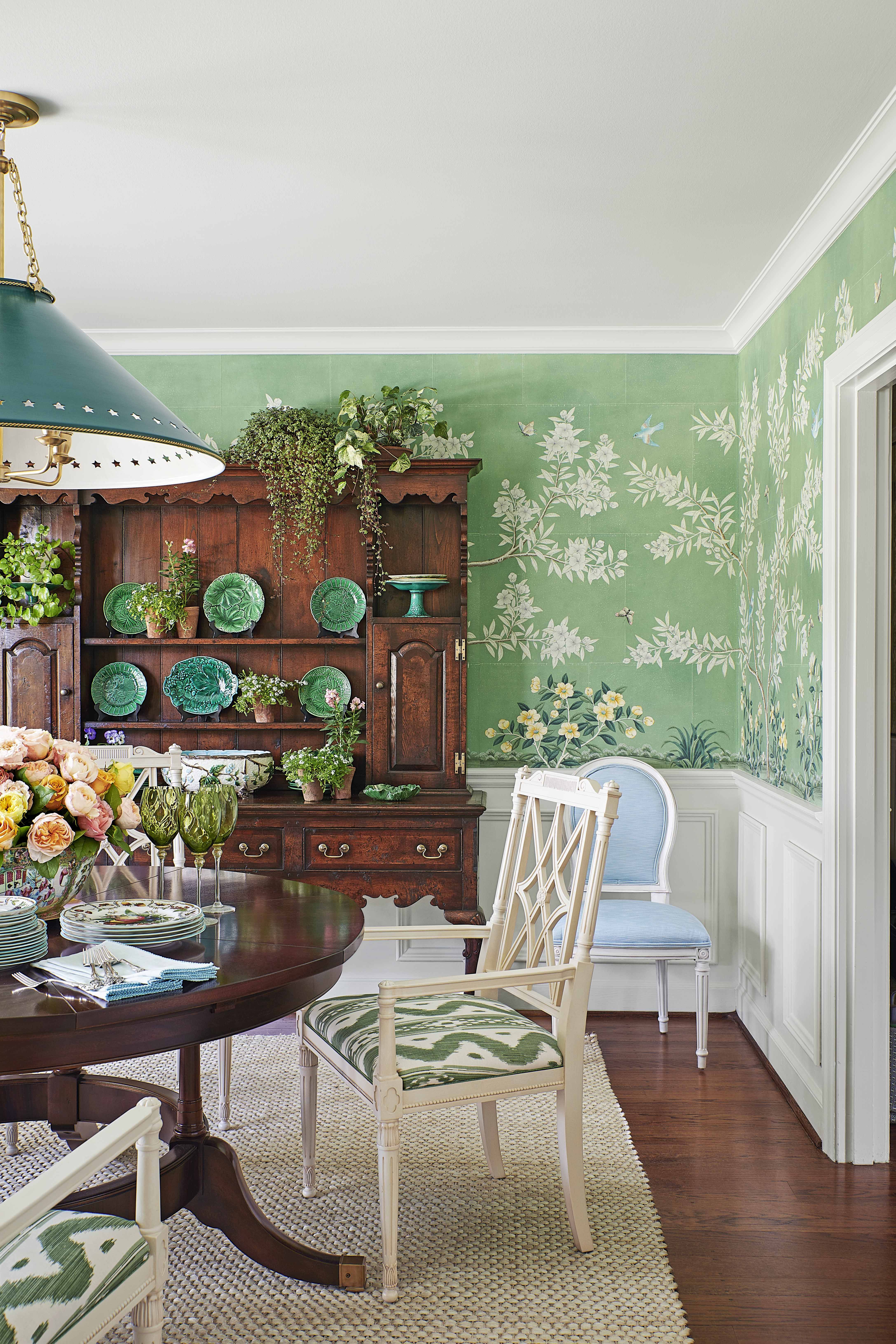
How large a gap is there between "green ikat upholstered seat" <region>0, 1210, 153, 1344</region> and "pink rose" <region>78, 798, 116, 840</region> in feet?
2.06

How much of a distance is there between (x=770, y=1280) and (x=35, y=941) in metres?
1.72

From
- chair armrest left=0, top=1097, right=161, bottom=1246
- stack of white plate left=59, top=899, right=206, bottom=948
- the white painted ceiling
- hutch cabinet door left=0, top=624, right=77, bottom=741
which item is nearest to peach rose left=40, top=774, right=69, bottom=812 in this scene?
stack of white plate left=59, top=899, right=206, bottom=948

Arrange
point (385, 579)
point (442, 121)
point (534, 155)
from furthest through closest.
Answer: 1. point (385, 579)
2. point (534, 155)
3. point (442, 121)

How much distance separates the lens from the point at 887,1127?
270 centimetres

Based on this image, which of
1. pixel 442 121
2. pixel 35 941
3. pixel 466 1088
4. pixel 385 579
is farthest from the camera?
pixel 385 579

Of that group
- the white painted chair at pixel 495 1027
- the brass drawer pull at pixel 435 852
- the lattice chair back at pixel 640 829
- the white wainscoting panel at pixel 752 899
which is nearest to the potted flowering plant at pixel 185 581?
the brass drawer pull at pixel 435 852

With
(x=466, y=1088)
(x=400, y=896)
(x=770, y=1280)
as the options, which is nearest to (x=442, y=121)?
(x=466, y=1088)

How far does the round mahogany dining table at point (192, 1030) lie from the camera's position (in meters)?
1.53

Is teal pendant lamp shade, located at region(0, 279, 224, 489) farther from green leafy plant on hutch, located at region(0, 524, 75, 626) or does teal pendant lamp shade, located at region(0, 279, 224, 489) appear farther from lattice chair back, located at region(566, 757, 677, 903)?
lattice chair back, located at region(566, 757, 677, 903)

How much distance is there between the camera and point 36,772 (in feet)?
5.94

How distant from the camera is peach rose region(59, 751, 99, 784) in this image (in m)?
1.85

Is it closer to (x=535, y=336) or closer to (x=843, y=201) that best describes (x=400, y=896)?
(x=535, y=336)

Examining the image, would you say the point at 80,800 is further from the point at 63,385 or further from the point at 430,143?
the point at 430,143

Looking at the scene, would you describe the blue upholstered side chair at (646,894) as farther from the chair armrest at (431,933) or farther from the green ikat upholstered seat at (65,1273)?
the green ikat upholstered seat at (65,1273)
